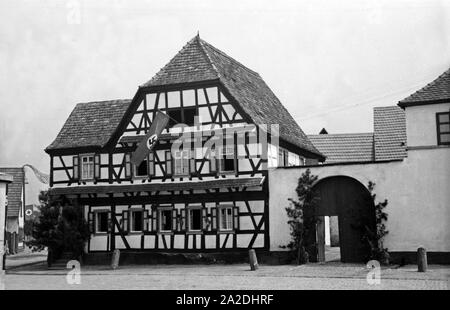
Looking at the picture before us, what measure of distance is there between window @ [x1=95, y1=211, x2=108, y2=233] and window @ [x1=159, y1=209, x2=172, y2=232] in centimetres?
268

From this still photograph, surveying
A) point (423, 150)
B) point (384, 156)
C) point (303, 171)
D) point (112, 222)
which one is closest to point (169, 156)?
point (112, 222)

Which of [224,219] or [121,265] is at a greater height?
[224,219]

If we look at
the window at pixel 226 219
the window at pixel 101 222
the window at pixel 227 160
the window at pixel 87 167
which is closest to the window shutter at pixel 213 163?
the window at pixel 227 160

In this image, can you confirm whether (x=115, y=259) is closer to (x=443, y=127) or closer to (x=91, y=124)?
(x=91, y=124)

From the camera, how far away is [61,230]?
27906mm

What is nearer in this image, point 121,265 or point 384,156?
point 121,265

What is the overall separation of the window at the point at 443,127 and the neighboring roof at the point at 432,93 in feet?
1.87

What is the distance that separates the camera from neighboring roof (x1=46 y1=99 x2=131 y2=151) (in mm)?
30000

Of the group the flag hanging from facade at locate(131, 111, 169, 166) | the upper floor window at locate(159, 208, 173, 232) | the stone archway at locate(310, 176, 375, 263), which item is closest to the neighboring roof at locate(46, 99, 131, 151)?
the flag hanging from facade at locate(131, 111, 169, 166)
